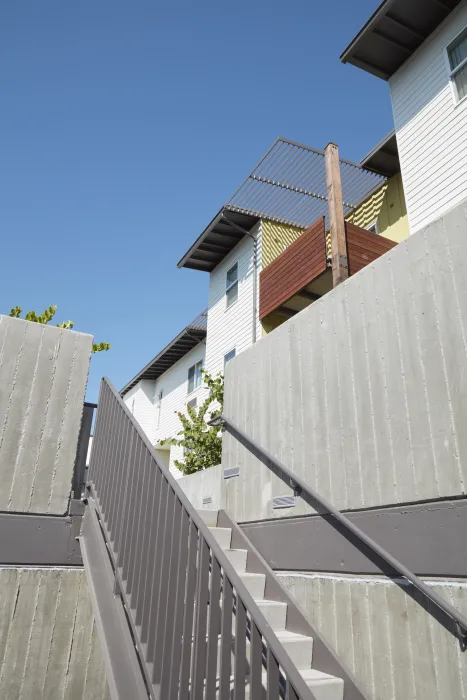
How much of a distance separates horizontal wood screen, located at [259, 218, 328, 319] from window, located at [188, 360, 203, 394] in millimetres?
5965

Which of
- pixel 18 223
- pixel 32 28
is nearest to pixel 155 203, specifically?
pixel 18 223

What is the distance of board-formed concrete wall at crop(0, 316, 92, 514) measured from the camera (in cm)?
389

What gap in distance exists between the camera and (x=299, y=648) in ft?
11.5

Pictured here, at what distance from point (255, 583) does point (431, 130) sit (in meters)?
8.58

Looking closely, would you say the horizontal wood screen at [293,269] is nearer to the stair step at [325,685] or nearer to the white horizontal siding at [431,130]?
the white horizontal siding at [431,130]

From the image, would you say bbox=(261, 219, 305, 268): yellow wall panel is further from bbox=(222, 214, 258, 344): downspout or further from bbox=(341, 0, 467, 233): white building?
bbox=(341, 0, 467, 233): white building

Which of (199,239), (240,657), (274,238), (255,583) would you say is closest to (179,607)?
(240,657)

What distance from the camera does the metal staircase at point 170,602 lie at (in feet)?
6.85

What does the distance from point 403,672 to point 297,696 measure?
145cm

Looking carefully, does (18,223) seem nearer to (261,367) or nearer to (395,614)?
(261,367)

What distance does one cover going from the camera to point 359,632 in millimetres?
3309

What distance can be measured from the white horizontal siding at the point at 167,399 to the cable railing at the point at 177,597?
13.8 metres

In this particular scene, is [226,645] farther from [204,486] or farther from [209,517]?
[204,486]

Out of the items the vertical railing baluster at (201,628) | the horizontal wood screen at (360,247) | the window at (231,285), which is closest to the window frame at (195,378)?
the window at (231,285)
